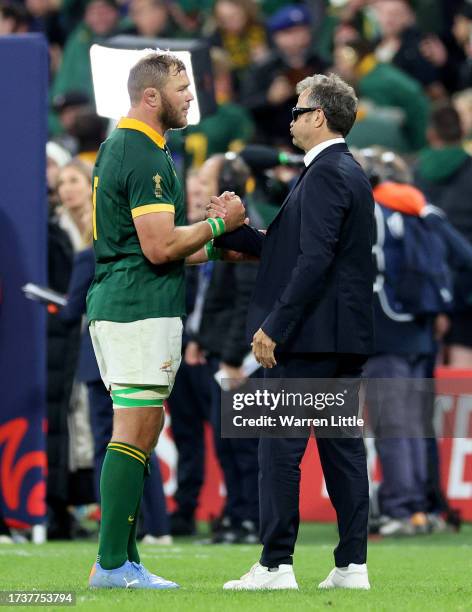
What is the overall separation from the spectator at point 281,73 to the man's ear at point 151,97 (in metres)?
7.53

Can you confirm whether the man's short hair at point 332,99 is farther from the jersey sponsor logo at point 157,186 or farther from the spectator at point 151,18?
the spectator at point 151,18

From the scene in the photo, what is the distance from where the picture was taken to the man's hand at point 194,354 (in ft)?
33.9

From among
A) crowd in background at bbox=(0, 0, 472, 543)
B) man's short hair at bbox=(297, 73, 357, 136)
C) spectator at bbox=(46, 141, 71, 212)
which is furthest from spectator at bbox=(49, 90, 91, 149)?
man's short hair at bbox=(297, 73, 357, 136)

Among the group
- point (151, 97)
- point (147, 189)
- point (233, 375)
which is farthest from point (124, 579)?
point (233, 375)

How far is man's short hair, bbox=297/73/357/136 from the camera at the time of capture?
6.63 m

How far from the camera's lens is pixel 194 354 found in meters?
10.4

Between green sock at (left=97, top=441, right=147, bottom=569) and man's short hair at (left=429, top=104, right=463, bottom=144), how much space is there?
642cm

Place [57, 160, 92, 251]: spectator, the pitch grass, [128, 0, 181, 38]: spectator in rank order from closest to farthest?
1. the pitch grass
2. [57, 160, 92, 251]: spectator
3. [128, 0, 181, 38]: spectator

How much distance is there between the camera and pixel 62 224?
10961 millimetres

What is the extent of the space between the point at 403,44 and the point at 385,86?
1.41m

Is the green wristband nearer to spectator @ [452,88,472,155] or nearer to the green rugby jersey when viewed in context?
the green rugby jersey

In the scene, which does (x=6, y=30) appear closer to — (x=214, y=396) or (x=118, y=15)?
(x=118, y=15)

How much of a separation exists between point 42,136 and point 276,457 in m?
4.01

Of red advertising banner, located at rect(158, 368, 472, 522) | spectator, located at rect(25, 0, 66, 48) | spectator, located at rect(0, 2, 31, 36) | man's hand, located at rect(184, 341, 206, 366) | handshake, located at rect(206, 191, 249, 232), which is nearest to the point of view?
handshake, located at rect(206, 191, 249, 232)
